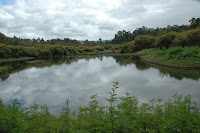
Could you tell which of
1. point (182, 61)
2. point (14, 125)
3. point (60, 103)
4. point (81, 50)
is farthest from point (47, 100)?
point (81, 50)

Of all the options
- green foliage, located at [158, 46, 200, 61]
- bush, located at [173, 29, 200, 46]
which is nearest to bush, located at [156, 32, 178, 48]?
bush, located at [173, 29, 200, 46]

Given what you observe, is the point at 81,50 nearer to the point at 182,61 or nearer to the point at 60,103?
the point at 182,61

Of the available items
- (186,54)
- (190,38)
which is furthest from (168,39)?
(186,54)

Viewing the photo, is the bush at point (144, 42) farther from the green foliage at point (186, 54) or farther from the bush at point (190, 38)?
the green foliage at point (186, 54)

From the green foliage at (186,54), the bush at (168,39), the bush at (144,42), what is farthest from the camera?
the bush at (144,42)

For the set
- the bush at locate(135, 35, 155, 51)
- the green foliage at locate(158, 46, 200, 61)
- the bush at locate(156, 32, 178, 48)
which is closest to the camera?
the green foliage at locate(158, 46, 200, 61)

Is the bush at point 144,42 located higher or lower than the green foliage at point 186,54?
higher

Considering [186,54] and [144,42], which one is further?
[144,42]

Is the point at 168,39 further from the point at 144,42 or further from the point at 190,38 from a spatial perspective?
the point at 144,42

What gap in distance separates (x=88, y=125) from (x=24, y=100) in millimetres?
10156

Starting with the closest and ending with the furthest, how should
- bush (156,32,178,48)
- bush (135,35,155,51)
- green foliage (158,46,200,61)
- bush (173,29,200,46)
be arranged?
green foliage (158,46,200,61) < bush (173,29,200,46) < bush (156,32,178,48) < bush (135,35,155,51)

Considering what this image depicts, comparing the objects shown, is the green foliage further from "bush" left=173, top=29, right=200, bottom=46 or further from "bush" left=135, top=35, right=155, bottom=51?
"bush" left=135, top=35, right=155, bottom=51

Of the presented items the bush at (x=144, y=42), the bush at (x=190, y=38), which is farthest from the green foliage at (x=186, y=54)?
the bush at (x=144, y=42)

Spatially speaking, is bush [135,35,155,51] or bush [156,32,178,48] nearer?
bush [156,32,178,48]
